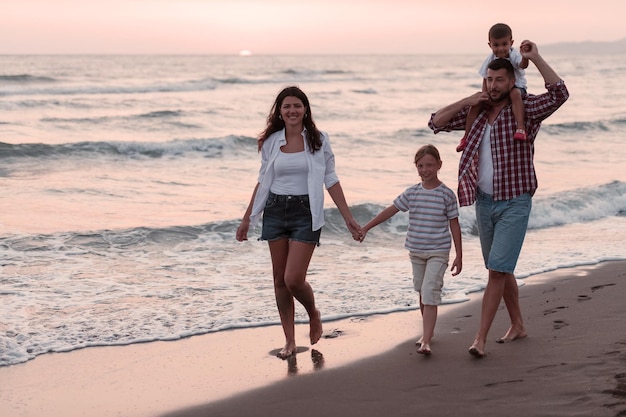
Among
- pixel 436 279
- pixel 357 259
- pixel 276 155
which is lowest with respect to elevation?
pixel 357 259

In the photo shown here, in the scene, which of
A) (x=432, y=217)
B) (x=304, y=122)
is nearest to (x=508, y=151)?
(x=432, y=217)

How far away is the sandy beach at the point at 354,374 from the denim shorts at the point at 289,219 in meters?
0.83

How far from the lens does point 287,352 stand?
5.91 metres

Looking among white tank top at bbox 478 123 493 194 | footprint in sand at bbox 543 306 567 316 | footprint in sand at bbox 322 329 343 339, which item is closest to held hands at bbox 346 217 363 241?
white tank top at bbox 478 123 493 194

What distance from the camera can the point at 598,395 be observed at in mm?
4547

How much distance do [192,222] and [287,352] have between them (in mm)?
5919

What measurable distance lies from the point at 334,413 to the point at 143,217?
785 cm

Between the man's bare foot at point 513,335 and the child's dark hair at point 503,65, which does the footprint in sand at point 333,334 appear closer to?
the man's bare foot at point 513,335

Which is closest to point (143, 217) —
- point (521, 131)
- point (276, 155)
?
point (276, 155)

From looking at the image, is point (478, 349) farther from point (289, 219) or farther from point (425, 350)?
point (289, 219)

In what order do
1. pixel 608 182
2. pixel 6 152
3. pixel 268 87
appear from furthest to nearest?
1. pixel 268 87
2. pixel 6 152
3. pixel 608 182

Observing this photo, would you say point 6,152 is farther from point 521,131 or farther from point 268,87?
point 268,87

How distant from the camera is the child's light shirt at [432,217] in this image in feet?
18.5

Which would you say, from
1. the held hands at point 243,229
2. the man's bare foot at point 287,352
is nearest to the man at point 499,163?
the man's bare foot at point 287,352
